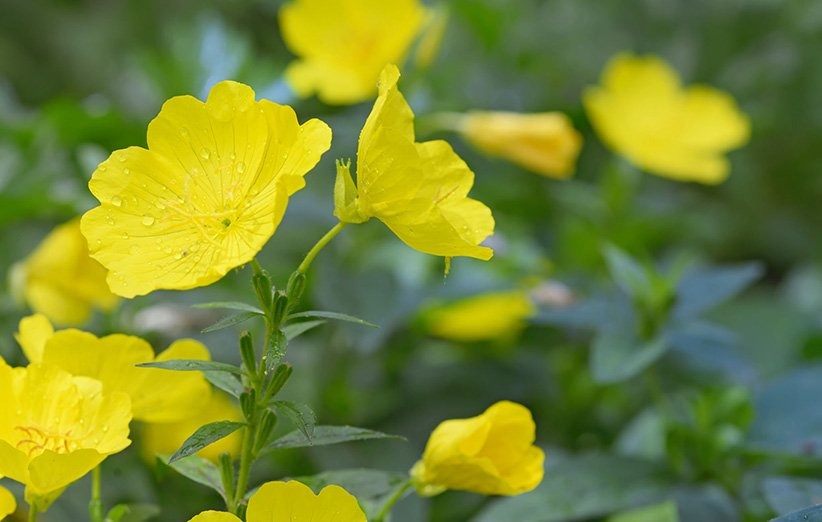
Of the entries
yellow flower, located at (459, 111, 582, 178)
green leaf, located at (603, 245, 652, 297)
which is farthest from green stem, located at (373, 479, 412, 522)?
yellow flower, located at (459, 111, 582, 178)

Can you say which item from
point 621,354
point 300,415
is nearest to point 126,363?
point 300,415

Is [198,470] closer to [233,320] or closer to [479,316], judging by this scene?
[233,320]

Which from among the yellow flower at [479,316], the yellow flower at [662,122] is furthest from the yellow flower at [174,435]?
the yellow flower at [662,122]

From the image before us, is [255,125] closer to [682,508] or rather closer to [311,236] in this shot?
[682,508]

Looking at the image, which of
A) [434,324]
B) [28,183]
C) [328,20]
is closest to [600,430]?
[434,324]

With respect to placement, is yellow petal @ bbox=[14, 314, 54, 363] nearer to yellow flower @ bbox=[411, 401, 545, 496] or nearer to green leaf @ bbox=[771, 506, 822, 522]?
yellow flower @ bbox=[411, 401, 545, 496]

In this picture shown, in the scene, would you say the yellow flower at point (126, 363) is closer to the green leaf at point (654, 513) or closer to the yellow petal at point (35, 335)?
the yellow petal at point (35, 335)

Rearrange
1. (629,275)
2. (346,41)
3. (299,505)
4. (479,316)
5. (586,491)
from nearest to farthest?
1. (299,505)
2. (586,491)
3. (629,275)
4. (479,316)
5. (346,41)
